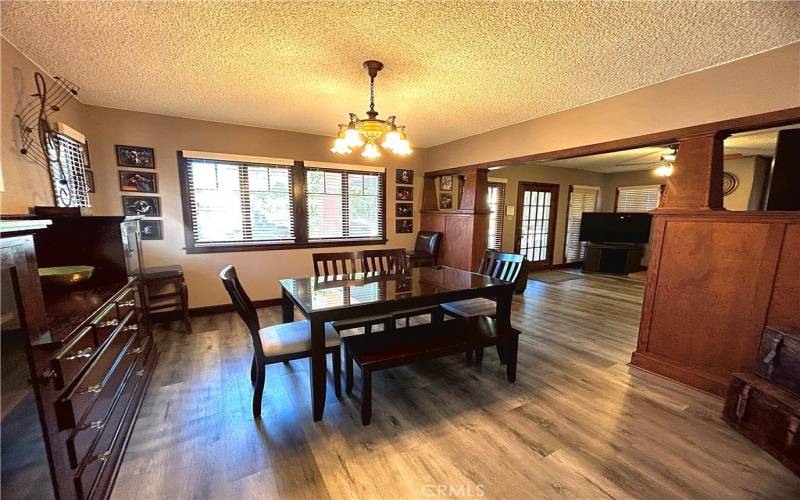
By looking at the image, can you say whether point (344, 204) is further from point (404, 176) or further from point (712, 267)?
point (712, 267)

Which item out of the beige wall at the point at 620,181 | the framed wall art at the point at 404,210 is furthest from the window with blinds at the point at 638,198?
the framed wall art at the point at 404,210

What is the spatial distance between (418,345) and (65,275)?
7.00 ft

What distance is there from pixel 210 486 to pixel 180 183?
331 cm

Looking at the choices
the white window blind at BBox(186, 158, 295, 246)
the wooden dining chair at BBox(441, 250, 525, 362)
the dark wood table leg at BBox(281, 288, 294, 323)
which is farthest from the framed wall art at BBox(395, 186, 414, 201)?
the dark wood table leg at BBox(281, 288, 294, 323)

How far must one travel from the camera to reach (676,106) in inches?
91.6

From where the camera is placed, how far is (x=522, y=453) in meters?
1.69

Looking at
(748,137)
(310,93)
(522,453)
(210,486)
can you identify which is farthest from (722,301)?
(310,93)

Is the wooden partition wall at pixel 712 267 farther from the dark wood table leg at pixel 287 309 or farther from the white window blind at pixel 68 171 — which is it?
the white window blind at pixel 68 171

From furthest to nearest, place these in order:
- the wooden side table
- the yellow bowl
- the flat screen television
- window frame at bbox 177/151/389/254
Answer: the flat screen television, window frame at bbox 177/151/389/254, the wooden side table, the yellow bowl

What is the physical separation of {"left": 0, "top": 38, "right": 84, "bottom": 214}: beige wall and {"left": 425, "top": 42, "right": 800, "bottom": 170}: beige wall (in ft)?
13.7

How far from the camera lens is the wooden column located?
7.27 ft

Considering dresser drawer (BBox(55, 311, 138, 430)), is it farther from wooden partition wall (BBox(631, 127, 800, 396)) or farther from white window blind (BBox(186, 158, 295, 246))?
wooden partition wall (BBox(631, 127, 800, 396))

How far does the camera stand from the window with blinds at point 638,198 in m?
6.45

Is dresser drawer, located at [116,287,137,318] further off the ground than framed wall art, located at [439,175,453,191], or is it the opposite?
framed wall art, located at [439,175,453,191]
